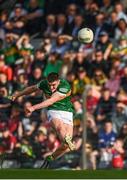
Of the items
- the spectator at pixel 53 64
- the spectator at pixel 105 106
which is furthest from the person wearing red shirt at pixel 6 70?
the spectator at pixel 105 106

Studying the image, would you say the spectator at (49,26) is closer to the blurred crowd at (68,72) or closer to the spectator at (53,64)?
the blurred crowd at (68,72)

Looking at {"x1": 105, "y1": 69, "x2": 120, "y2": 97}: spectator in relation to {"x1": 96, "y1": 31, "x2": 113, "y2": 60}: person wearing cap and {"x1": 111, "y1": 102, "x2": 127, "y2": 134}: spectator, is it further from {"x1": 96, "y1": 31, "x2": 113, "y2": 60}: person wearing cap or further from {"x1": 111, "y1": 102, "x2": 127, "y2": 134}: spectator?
{"x1": 111, "y1": 102, "x2": 127, "y2": 134}: spectator

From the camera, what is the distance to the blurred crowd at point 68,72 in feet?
61.4

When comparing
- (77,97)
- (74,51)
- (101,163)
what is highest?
(74,51)

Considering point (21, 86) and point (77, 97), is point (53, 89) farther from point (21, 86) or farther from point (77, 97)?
point (21, 86)

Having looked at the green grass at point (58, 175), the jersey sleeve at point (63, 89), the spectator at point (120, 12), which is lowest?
the green grass at point (58, 175)

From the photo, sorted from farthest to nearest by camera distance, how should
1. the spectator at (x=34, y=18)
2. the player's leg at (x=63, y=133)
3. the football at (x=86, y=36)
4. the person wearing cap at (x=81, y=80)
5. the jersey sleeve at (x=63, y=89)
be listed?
1. the spectator at (x=34, y=18)
2. the person wearing cap at (x=81, y=80)
3. the football at (x=86, y=36)
4. the player's leg at (x=63, y=133)
5. the jersey sleeve at (x=63, y=89)

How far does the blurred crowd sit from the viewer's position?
61.4ft

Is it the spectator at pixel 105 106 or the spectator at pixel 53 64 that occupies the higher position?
the spectator at pixel 53 64

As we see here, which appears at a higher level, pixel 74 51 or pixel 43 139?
pixel 74 51

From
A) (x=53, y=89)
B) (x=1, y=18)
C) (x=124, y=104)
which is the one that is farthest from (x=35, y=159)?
(x=1, y=18)

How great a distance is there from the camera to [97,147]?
18.6 m

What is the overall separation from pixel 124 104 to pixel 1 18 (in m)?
5.69

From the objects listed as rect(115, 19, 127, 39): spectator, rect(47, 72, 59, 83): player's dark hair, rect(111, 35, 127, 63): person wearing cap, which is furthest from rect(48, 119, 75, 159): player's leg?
rect(115, 19, 127, 39): spectator
